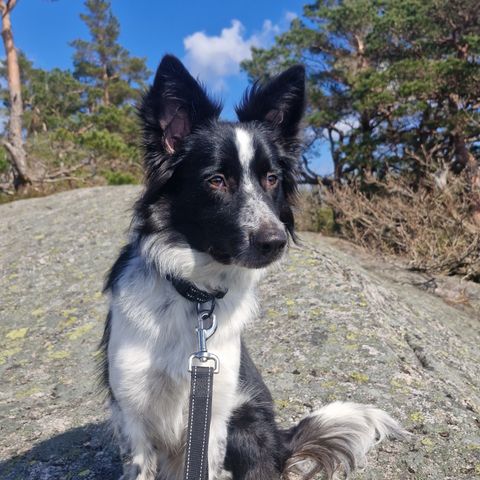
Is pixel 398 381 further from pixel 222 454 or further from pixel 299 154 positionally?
pixel 299 154

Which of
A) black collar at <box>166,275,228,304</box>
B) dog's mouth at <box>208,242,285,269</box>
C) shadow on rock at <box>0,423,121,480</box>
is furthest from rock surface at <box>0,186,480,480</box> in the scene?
dog's mouth at <box>208,242,285,269</box>

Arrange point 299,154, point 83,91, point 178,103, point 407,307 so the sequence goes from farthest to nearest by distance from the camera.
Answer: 1. point 83,91
2. point 407,307
3. point 299,154
4. point 178,103

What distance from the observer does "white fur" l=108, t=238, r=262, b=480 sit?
262 centimetres

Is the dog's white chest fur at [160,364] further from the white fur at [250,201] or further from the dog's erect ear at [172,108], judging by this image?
the dog's erect ear at [172,108]

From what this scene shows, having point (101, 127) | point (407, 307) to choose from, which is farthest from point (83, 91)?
point (407, 307)

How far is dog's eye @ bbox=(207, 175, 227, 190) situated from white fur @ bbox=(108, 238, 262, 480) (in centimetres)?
42

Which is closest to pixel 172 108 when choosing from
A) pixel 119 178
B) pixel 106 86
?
pixel 119 178

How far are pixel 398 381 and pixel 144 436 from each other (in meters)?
1.92

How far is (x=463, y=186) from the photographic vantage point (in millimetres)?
10250

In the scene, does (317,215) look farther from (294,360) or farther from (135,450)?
(135,450)

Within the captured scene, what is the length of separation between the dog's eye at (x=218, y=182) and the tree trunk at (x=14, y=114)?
1381 cm

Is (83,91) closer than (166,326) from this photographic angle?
No

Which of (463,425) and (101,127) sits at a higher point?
(101,127)

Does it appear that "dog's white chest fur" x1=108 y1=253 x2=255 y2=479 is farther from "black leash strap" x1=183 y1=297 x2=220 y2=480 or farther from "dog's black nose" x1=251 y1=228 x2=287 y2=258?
"dog's black nose" x1=251 y1=228 x2=287 y2=258
